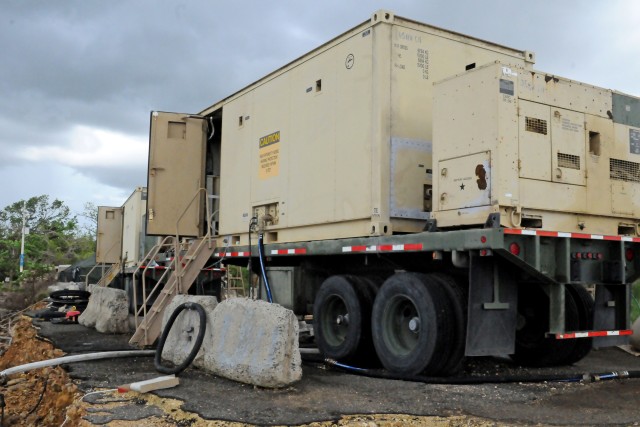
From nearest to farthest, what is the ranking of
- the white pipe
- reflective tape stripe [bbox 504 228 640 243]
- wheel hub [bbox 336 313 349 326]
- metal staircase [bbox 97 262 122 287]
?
reflective tape stripe [bbox 504 228 640 243]
the white pipe
wheel hub [bbox 336 313 349 326]
metal staircase [bbox 97 262 122 287]

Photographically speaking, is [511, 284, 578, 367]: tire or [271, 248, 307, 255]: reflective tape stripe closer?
[511, 284, 578, 367]: tire

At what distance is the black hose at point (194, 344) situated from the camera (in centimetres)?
679

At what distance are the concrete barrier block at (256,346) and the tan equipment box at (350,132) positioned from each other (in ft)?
5.71

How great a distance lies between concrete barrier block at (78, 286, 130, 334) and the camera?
41.3 feet

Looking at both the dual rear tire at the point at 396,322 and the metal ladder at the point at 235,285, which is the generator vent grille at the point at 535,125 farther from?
the metal ladder at the point at 235,285

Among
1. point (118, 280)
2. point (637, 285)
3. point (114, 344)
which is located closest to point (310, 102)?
point (114, 344)

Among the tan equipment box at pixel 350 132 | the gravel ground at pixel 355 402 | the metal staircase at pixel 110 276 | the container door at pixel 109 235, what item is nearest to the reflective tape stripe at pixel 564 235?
the gravel ground at pixel 355 402

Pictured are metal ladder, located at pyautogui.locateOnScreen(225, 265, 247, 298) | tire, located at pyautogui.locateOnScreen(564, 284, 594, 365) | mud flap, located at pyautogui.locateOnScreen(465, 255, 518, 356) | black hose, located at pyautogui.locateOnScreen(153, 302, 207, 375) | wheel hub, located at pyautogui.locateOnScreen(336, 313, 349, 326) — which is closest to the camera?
mud flap, located at pyautogui.locateOnScreen(465, 255, 518, 356)

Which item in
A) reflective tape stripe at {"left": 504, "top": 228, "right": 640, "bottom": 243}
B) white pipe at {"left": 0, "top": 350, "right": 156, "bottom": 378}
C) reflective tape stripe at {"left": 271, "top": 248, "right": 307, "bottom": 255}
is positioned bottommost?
white pipe at {"left": 0, "top": 350, "right": 156, "bottom": 378}

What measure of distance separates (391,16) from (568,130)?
2.43m

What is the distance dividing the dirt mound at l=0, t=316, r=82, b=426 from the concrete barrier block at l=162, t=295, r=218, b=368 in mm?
1209

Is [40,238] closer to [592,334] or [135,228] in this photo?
[135,228]

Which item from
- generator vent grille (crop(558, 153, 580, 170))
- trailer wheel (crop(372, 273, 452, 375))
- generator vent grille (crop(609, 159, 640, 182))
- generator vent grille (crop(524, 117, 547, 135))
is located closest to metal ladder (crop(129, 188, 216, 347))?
trailer wheel (crop(372, 273, 452, 375))

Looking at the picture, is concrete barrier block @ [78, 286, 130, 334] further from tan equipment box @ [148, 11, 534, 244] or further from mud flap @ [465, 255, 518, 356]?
mud flap @ [465, 255, 518, 356]
